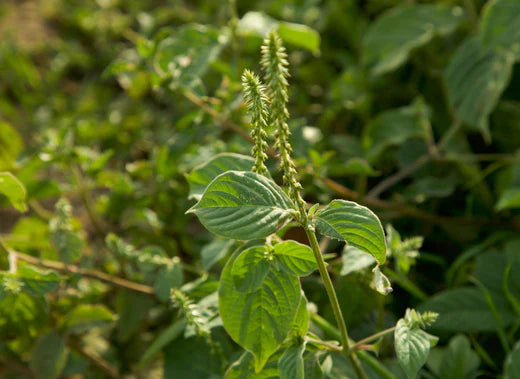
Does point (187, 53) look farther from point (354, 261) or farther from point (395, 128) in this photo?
point (354, 261)

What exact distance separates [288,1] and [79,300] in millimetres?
1492

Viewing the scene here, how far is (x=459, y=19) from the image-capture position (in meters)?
1.76

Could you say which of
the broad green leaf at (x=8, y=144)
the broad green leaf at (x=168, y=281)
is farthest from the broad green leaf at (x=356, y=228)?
the broad green leaf at (x=8, y=144)

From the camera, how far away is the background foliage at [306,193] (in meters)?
1.16

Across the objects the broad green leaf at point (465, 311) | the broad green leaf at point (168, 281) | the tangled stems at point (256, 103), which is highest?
the tangled stems at point (256, 103)

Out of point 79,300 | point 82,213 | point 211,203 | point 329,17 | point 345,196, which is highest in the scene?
point 211,203

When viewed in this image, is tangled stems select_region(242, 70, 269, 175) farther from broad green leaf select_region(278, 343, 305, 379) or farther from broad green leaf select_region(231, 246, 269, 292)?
broad green leaf select_region(278, 343, 305, 379)

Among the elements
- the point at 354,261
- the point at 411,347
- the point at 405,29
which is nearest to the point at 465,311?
the point at 354,261

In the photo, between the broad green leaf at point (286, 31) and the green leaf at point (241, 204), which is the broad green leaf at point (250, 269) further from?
the broad green leaf at point (286, 31)

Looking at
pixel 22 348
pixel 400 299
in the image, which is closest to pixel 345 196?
pixel 400 299

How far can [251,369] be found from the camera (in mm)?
880

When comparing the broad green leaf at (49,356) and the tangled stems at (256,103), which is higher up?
the tangled stems at (256,103)

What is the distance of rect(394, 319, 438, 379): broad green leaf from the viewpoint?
755mm

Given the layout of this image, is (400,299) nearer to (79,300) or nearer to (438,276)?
(438,276)
